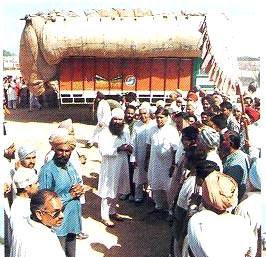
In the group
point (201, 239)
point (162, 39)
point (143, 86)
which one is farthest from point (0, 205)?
point (162, 39)

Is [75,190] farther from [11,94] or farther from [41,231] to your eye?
[11,94]

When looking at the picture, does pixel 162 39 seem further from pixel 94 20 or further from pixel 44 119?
pixel 44 119

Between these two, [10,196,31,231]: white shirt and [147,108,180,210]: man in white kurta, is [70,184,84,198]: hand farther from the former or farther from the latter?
[147,108,180,210]: man in white kurta

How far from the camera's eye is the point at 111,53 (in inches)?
283

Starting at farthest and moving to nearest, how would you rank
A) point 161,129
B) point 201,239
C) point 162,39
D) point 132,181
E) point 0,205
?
point 162,39
point 132,181
point 161,129
point 0,205
point 201,239

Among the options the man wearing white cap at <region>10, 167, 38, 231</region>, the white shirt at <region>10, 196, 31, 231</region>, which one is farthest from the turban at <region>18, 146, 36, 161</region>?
the white shirt at <region>10, 196, 31, 231</region>

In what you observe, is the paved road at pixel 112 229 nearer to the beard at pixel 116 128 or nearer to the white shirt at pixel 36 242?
the beard at pixel 116 128

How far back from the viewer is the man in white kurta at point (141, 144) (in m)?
4.64

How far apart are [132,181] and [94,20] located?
295 cm

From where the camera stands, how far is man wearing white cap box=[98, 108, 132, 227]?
4.16 meters

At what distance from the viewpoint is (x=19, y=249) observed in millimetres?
2115

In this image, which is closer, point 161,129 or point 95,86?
point 161,129

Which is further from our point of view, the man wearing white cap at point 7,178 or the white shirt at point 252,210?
the man wearing white cap at point 7,178

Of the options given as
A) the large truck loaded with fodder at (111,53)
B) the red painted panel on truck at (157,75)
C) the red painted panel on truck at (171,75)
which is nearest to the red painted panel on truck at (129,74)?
the large truck loaded with fodder at (111,53)
